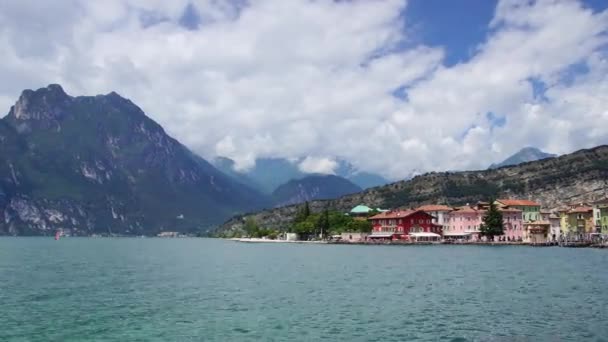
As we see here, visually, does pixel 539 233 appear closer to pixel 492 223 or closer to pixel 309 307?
pixel 492 223

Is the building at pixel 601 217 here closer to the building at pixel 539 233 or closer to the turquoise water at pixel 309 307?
the building at pixel 539 233

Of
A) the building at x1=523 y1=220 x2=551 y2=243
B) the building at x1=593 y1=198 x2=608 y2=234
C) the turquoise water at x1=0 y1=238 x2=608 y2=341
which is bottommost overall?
the turquoise water at x1=0 y1=238 x2=608 y2=341

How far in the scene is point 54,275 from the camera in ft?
238

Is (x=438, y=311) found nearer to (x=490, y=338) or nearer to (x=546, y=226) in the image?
(x=490, y=338)

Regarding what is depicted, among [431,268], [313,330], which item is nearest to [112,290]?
[313,330]

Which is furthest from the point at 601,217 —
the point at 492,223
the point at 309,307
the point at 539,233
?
the point at 309,307

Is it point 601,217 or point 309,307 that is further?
point 601,217

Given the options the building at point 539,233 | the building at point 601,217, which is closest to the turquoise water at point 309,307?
the building at point 539,233

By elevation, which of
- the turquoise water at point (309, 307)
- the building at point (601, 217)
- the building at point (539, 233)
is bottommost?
the turquoise water at point (309, 307)

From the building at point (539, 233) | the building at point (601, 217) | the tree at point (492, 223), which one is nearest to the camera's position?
the building at point (601, 217)

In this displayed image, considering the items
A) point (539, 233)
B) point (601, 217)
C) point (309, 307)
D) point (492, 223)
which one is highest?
point (601, 217)

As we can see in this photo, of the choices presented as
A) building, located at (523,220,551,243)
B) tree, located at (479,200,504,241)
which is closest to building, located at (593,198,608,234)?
building, located at (523,220,551,243)

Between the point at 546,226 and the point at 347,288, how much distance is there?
151972 mm

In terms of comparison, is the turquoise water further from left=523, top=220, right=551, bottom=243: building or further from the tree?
left=523, top=220, right=551, bottom=243: building
